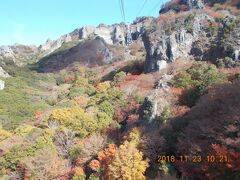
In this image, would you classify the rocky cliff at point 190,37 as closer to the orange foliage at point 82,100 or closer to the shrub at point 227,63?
the shrub at point 227,63

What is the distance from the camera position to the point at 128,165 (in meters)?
44.4

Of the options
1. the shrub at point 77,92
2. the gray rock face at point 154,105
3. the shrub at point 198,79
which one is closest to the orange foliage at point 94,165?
the gray rock face at point 154,105

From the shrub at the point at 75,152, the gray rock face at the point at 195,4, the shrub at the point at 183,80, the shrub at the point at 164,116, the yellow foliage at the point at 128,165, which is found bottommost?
the yellow foliage at the point at 128,165

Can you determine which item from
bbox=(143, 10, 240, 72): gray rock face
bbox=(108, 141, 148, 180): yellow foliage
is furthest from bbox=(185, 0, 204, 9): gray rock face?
bbox=(108, 141, 148, 180): yellow foliage

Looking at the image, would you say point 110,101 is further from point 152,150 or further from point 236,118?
point 236,118

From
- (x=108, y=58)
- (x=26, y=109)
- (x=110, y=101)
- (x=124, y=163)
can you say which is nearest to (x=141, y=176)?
(x=124, y=163)

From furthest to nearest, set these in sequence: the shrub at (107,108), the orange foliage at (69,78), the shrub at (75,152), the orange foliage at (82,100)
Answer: the orange foliage at (69,78) < the orange foliage at (82,100) < the shrub at (107,108) < the shrub at (75,152)

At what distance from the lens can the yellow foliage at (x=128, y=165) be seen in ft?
144

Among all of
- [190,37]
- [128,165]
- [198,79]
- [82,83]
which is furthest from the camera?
[82,83]

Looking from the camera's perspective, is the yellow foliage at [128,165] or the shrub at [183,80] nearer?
the yellow foliage at [128,165]

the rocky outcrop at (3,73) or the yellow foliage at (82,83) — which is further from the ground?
the rocky outcrop at (3,73)

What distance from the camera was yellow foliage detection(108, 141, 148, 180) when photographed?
43812 millimetres

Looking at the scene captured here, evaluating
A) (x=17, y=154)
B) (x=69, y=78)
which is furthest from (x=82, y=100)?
(x=69, y=78)

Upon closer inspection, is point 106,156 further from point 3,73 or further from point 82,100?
point 3,73
